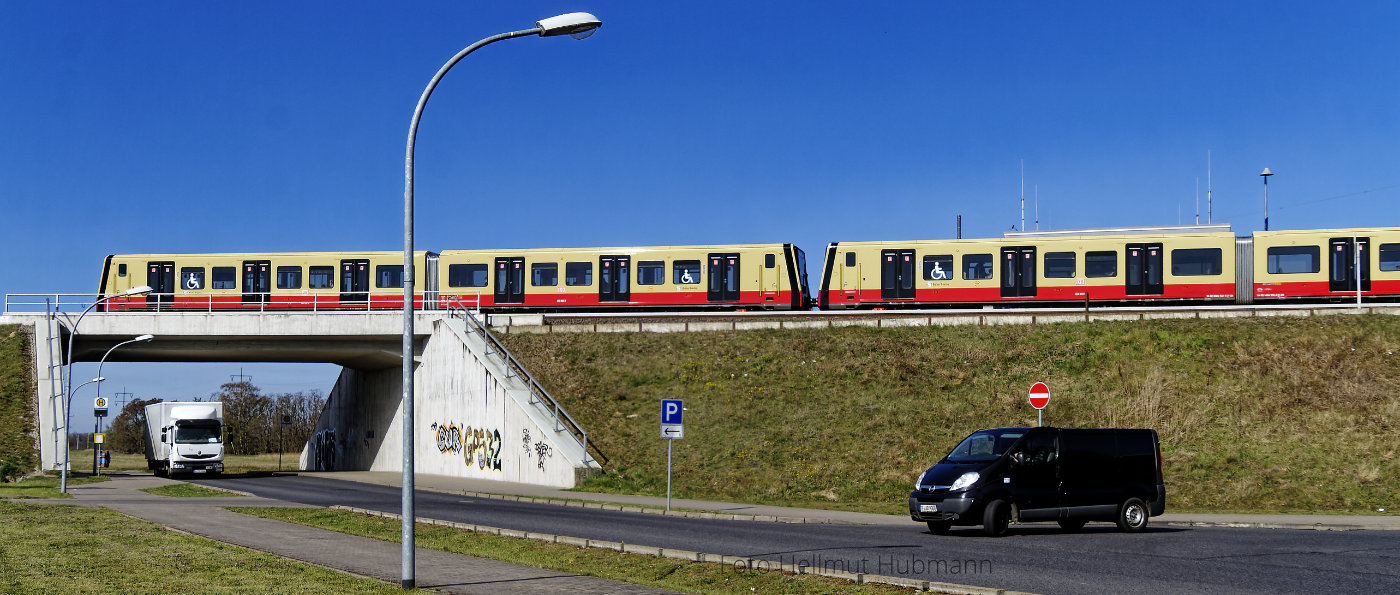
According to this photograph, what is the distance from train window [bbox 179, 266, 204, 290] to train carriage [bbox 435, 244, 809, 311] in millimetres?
10629

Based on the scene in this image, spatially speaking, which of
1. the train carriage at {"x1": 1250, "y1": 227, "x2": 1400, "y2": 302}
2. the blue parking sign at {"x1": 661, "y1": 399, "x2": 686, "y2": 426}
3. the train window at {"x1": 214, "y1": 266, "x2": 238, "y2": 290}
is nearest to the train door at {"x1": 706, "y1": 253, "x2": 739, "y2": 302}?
the train carriage at {"x1": 1250, "y1": 227, "x2": 1400, "y2": 302}

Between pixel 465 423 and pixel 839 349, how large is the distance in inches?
511

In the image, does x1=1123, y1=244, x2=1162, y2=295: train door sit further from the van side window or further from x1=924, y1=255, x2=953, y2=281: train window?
the van side window

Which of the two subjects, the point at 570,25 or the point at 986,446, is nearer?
the point at 570,25

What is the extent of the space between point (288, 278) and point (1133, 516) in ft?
123

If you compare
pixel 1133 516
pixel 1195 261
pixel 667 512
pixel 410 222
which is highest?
pixel 1195 261

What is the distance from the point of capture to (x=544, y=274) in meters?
44.7

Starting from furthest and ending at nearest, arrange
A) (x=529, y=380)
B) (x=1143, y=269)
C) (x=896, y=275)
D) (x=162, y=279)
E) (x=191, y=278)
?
(x=162, y=279) < (x=191, y=278) < (x=896, y=275) < (x=1143, y=269) < (x=529, y=380)

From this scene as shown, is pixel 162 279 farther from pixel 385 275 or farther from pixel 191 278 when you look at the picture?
pixel 385 275

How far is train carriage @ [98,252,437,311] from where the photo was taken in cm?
4588

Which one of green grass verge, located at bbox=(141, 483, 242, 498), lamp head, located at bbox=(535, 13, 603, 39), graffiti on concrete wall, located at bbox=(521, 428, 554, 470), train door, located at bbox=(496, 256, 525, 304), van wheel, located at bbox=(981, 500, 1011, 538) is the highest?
lamp head, located at bbox=(535, 13, 603, 39)

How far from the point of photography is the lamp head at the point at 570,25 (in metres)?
11.6

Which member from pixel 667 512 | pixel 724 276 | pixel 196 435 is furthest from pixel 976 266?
pixel 196 435

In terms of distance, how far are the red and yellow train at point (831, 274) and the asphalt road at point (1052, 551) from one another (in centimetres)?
2098
